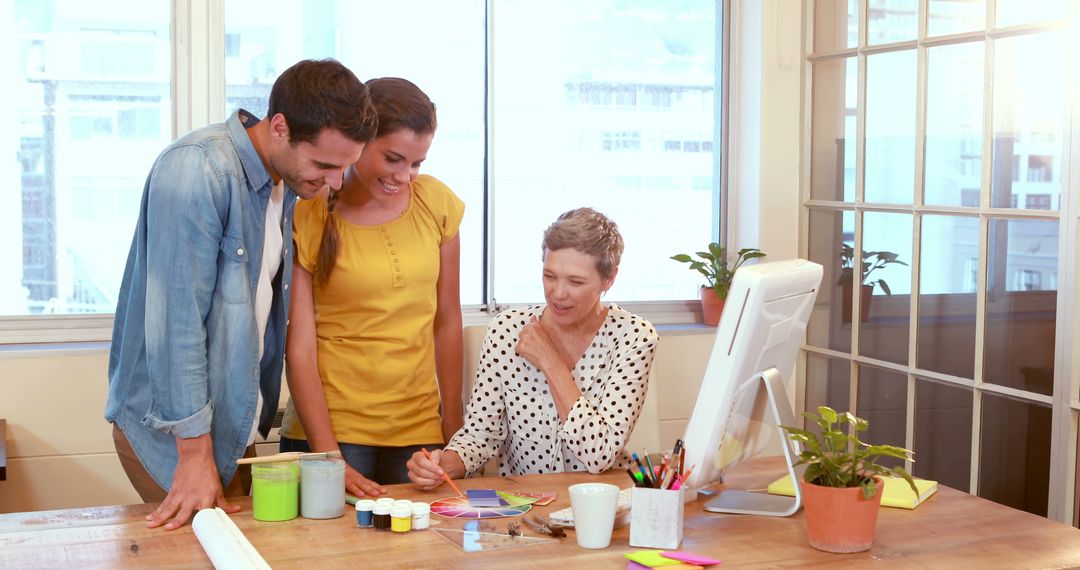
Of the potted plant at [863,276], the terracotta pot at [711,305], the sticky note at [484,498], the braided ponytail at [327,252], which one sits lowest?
the sticky note at [484,498]

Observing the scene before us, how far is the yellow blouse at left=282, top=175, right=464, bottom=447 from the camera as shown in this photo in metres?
2.21

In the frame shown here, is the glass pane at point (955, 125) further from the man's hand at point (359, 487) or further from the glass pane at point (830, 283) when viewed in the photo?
the man's hand at point (359, 487)

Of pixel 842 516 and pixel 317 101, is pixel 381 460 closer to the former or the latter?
pixel 317 101

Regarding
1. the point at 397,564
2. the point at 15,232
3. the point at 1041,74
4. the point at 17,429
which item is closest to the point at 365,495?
the point at 397,564

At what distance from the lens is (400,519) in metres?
1.72

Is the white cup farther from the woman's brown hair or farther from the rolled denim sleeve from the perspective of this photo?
the woman's brown hair

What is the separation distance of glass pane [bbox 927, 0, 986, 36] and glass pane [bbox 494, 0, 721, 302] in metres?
0.92

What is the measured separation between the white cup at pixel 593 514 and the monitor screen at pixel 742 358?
0.51 feet

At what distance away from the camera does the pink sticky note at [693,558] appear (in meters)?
1.60

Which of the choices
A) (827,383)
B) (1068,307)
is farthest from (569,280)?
(827,383)

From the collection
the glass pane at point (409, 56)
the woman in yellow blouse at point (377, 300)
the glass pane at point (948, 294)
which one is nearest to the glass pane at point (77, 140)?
the glass pane at point (409, 56)

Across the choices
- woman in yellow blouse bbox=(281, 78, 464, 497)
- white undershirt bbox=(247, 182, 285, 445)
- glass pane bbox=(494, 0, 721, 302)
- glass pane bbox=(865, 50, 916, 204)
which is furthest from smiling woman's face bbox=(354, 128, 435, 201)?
glass pane bbox=(865, 50, 916, 204)

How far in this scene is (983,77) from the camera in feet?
9.16

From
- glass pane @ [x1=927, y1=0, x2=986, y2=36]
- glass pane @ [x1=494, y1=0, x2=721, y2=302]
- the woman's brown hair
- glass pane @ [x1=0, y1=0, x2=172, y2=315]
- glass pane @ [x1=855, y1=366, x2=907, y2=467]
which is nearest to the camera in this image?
the woman's brown hair
